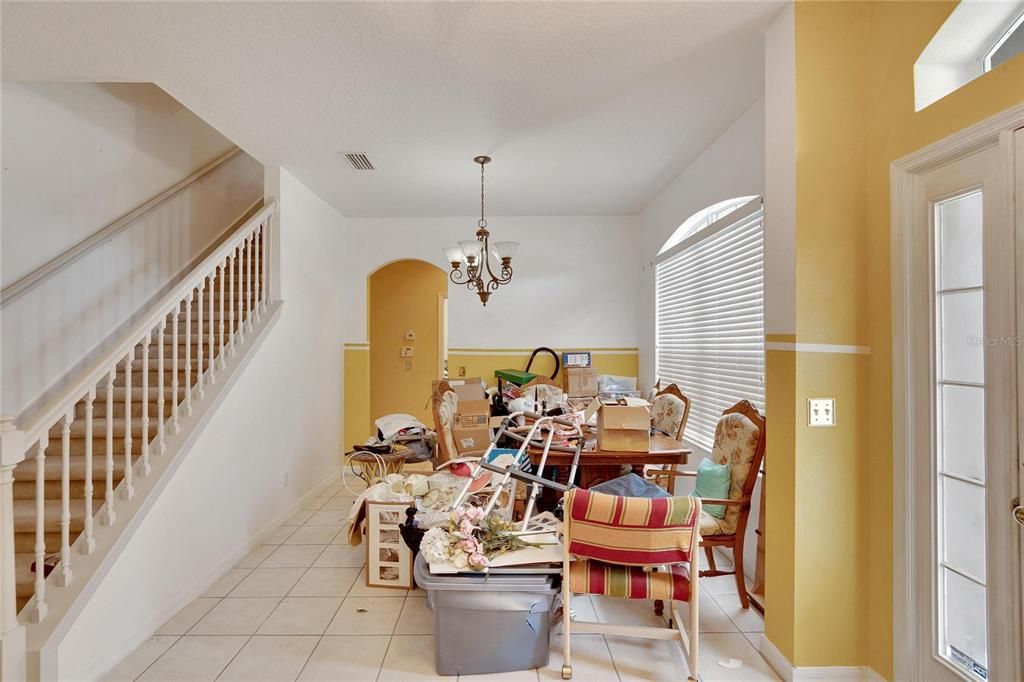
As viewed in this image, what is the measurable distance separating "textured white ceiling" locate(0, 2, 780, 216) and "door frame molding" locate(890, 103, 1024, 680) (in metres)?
0.97

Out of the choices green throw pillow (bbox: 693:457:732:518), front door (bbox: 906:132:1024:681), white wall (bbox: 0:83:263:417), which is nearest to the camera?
front door (bbox: 906:132:1024:681)

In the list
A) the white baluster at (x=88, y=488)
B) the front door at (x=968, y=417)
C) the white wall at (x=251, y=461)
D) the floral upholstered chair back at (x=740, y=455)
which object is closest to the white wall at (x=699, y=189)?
the front door at (x=968, y=417)

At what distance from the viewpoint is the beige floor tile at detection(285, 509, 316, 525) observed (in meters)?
4.12

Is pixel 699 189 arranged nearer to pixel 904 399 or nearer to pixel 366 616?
pixel 904 399

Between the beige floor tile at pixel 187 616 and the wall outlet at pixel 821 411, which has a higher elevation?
the wall outlet at pixel 821 411

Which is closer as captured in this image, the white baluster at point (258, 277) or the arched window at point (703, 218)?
the arched window at point (703, 218)

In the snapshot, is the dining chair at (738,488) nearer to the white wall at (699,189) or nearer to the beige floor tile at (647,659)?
the beige floor tile at (647,659)

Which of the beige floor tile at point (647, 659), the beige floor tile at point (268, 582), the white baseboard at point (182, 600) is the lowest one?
the beige floor tile at point (647, 659)

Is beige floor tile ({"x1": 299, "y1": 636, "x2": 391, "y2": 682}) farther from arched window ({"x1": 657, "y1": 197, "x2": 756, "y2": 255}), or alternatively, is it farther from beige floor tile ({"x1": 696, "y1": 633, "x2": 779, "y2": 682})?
arched window ({"x1": 657, "y1": 197, "x2": 756, "y2": 255})

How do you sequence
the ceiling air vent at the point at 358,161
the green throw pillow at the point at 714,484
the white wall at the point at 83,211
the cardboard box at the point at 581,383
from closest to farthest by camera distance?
the green throw pillow at the point at 714,484, the white wall at the point at 83,211, the ceiling air vent at the point at 358,161, the cardboard box at the point at 581,383

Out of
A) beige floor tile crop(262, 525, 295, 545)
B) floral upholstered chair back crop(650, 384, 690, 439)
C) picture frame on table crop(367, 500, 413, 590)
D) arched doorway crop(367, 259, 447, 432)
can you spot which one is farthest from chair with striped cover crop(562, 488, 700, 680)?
arched doorway crop(367, 259, 447, 432)

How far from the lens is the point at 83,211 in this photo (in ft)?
11.2

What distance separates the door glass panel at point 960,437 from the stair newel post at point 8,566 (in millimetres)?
3378

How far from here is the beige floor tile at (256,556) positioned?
3.34 meters
